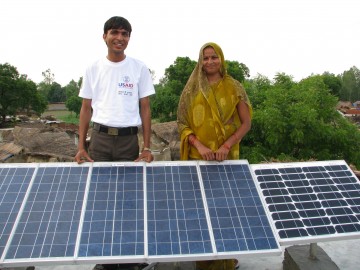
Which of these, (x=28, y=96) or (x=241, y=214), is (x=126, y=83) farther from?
(x=28, y=96)

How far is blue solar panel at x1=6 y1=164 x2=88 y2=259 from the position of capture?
263 centimetres

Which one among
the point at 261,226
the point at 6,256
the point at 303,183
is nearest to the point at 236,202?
the point at 261,226

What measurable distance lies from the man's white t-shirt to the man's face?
0.54 feet

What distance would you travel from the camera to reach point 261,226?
2.95 metres

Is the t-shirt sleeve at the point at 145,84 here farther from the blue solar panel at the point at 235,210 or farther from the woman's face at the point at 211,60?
the blue solar panel at the point at 235,210

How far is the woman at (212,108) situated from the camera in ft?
12.5

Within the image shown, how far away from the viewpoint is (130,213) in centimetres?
296

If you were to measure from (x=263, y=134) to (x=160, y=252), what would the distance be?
893 cm

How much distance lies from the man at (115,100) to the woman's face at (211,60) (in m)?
0.67

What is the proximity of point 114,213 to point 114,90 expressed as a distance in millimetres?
1384

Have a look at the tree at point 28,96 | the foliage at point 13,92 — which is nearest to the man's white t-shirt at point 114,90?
the foliage at point 13,92

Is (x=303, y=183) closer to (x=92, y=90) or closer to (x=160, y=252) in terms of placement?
(x=160, y=252)

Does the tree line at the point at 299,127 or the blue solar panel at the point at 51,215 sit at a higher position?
the blue solar panel at the point at 51,215

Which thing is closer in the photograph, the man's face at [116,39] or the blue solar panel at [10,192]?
the blue solar panel at [10,192]
